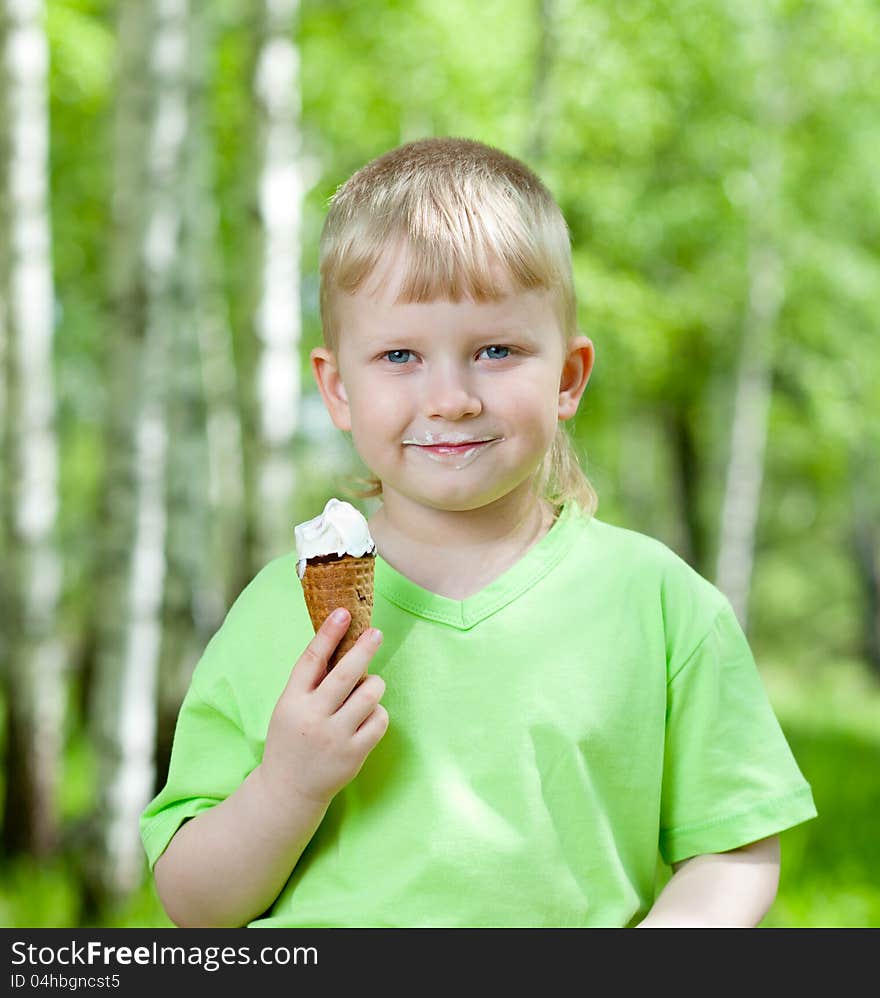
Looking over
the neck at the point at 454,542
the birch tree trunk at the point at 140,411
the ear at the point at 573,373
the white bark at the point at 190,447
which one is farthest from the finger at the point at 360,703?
the white bark at the point at 190,447

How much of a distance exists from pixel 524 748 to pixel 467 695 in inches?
4.0

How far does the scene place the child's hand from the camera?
5.30ft

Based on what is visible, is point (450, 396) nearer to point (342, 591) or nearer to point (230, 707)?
point (342, 591)

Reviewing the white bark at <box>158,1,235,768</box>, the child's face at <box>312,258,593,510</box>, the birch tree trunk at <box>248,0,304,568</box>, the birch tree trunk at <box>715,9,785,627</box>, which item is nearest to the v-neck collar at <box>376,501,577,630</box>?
the child's face at <box>312,258,593,510</box>

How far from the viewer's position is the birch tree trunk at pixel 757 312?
1307 cm

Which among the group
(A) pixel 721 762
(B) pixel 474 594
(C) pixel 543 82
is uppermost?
(C) pixel 543 82

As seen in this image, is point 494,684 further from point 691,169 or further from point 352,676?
point 691,169

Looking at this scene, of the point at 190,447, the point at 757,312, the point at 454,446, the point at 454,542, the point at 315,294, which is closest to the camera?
the point at 454,446

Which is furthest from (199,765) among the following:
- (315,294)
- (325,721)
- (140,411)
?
(315,294)

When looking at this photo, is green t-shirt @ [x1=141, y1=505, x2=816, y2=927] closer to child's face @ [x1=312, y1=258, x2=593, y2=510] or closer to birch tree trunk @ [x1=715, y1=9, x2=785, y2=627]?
child's face @ [x1=312, y1=258, x2=593, y2=510]

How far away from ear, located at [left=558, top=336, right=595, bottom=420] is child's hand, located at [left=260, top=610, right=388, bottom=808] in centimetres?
48

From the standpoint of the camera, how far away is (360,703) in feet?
5.32

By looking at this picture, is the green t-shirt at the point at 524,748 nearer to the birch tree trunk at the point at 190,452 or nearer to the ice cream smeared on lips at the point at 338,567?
the ice cream smeared on lips at the point at 338,567

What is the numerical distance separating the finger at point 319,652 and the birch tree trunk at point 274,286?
5.39m
